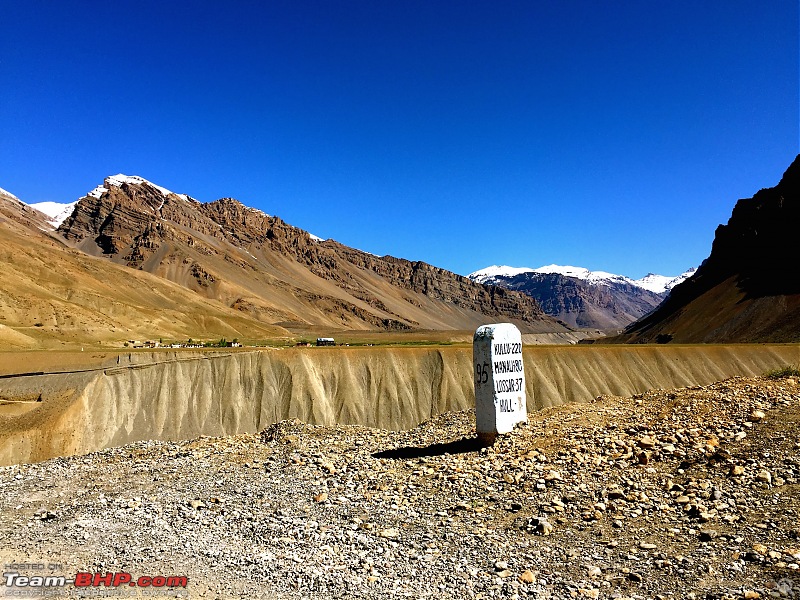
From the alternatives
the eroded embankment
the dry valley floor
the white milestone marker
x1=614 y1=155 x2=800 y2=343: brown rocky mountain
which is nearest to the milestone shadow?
the dry valley floor

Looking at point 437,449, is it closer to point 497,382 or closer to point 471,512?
point 497,382

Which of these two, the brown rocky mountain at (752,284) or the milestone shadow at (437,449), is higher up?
the brown rocky mountain at (752,284)

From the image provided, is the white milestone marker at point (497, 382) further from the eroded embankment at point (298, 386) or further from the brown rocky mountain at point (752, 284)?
the brown rocky mountain at point (752, 284)

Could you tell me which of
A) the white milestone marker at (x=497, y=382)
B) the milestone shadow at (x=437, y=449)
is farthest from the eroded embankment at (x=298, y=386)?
the white milestone marker at (x=497, y=382)

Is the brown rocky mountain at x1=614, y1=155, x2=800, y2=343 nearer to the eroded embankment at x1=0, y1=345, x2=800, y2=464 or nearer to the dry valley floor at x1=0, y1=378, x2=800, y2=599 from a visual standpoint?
the eroded embankment at x1=0, y1=345, x2=800, y2=464

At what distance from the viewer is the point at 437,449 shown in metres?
15.7

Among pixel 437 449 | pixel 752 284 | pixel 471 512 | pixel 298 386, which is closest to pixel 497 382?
pixel 437 449

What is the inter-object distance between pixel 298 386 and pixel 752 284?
119 m

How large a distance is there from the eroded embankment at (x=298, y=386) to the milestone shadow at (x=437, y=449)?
2634cm

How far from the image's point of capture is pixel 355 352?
5016cm

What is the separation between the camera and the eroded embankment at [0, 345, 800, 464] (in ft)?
118

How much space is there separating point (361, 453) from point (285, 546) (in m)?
6.31

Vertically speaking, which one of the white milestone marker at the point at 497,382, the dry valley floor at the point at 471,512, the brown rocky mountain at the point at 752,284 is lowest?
the dry valley floor at the point at 471,512

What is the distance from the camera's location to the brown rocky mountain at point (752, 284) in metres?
98.8
